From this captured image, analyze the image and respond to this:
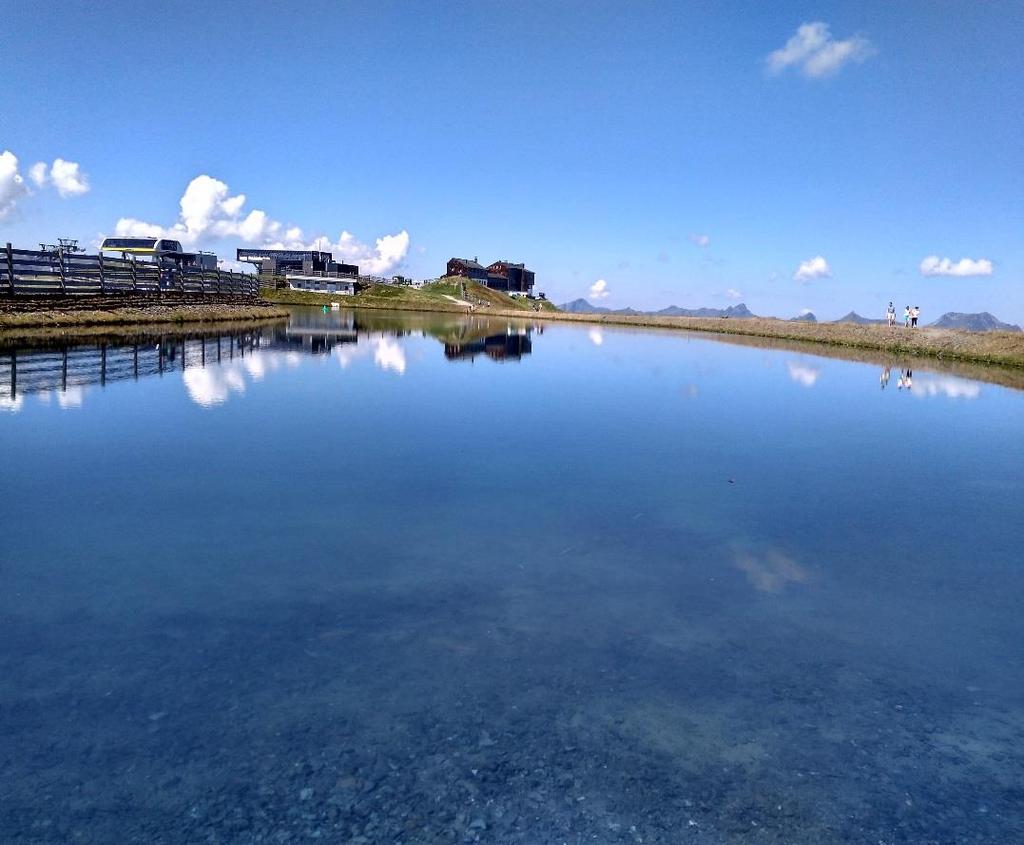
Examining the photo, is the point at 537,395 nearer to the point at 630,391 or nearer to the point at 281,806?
the point at 630,391

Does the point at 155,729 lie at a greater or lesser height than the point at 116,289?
lesser

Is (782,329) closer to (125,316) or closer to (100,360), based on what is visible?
(125,316)

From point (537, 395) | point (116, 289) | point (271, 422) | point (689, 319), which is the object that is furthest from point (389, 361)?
point (689, 319)

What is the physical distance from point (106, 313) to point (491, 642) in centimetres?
3955

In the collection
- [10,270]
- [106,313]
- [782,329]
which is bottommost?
[106,313]

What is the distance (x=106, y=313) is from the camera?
3797 cm

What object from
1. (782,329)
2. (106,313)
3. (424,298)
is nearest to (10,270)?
(106,313)

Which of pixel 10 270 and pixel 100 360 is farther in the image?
pixel 10 270

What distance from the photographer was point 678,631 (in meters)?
7.41

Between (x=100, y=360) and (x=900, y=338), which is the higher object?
(x=900, y=338)

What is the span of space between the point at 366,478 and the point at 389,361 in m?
23.1

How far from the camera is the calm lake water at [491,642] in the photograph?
4824 millimetres

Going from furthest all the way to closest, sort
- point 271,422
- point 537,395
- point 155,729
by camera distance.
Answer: point 537,395
point 271,422
point 155,729

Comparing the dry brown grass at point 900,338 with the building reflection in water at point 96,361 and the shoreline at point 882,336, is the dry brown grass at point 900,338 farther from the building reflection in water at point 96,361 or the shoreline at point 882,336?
the building reflection in water at point 96,361
